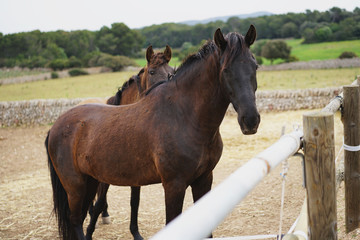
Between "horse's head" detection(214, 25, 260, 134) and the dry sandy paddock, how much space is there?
153 cm

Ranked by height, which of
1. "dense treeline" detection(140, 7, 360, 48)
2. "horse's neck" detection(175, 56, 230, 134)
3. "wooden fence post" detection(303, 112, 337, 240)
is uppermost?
"dense treeline" detection(140, 7, 360, 48)

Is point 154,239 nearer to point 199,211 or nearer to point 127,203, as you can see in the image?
point 199,211

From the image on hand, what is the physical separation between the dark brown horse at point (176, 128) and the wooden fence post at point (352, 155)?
124 cm

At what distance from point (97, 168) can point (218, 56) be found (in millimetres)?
1596

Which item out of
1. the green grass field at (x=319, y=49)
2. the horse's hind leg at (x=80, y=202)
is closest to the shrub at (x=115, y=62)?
the green grass field at (x=319, y=49)

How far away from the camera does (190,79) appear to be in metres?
2.89

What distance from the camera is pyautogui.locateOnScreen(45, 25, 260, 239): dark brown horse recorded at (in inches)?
98.7

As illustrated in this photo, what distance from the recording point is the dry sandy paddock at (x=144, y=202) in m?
4.49

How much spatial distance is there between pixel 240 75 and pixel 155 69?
8.61 feet

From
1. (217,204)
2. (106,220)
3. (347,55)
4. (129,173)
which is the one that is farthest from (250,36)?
(347,55)

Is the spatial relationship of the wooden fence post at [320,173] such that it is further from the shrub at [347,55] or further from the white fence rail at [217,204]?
the shrub at [347,55]

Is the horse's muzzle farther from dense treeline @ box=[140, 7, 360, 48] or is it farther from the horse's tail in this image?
dense treeline @ box=[140, 7, 360, 48]

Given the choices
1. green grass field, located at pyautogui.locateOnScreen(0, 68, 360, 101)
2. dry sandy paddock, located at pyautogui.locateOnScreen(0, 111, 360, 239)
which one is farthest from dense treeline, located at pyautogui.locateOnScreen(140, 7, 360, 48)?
dry sandy paddock, located at pyautogui.locateOnScreen(0, 111, 360, 239)

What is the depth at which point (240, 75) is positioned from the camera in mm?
2432
